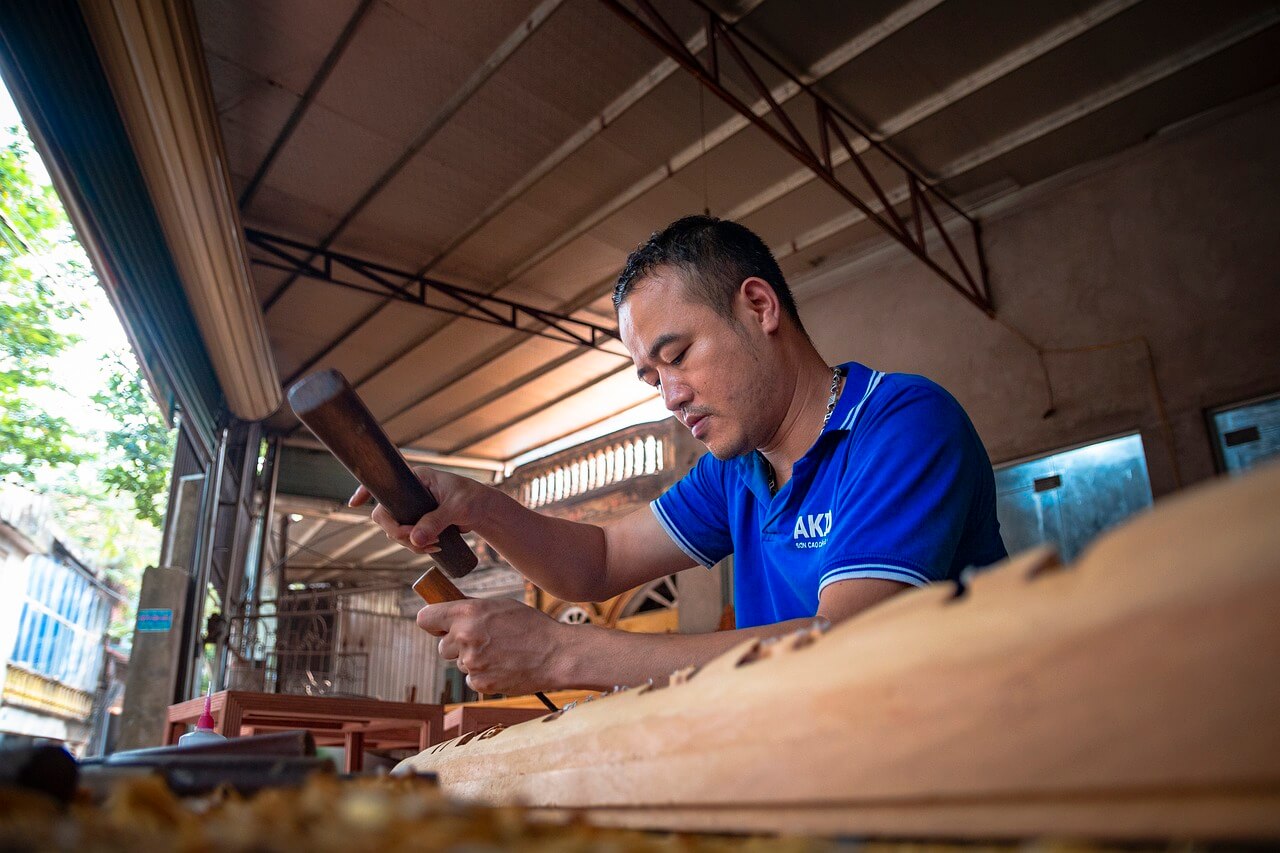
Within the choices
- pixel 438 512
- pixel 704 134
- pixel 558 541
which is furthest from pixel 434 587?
pixel 704 134

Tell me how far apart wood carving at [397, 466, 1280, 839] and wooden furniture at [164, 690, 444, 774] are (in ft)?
6.82

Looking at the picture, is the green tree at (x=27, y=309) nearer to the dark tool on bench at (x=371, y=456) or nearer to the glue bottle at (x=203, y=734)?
the glue bottle at (x=203, y=734)

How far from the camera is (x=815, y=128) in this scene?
18.6 ft

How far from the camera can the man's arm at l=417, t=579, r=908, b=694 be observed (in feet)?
3.69

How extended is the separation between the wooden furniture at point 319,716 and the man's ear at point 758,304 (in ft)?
5.19

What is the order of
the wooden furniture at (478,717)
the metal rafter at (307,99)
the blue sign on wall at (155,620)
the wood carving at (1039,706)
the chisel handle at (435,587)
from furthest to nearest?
the blue sign on wall at (155,620)
the metal rafter at (307,99)
the wooden furniture at (478,717)
the chisel handle at (435,587)
the wood carving at (1039,706)

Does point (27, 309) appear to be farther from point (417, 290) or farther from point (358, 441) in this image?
point (417, 290)

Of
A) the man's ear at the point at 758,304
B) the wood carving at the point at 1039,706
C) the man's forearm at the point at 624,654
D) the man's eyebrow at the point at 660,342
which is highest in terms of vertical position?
the man's ear at the point at 758,304

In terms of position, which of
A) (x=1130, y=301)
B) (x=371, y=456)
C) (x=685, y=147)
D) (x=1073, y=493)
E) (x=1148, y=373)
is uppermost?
(x=685, y=147)

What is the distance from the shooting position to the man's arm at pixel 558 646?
3.69 ft

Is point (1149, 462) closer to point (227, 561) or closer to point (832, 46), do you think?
point (832, 46)

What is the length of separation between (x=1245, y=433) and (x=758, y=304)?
15.2 feet

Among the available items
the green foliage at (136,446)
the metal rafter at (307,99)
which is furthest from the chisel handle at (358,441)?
the metal rafter at (307,99)

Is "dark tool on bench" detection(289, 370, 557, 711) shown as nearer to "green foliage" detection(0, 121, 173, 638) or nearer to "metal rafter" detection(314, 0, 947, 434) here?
"green foliage" detection(0, 121, 173, 638)
